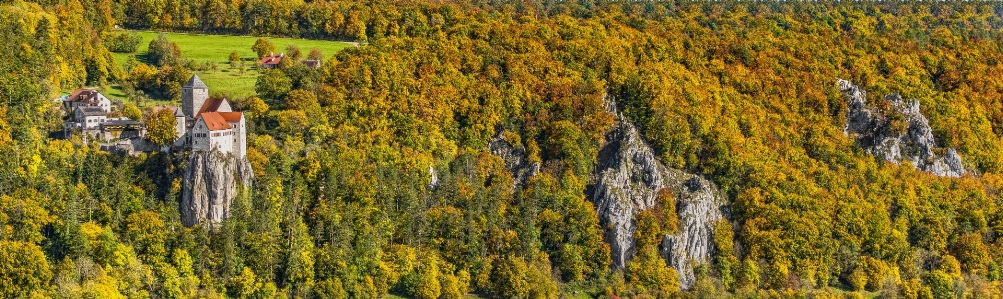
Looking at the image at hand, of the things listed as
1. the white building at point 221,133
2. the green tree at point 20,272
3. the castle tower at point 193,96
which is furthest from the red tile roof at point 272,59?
the green tree at point 20,272

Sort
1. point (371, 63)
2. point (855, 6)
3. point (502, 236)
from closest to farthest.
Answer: point (502, 236) → point (371, 63) → point (855, 6)

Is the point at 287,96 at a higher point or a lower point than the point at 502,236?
higher

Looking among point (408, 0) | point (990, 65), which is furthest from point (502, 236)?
point (990, 65)

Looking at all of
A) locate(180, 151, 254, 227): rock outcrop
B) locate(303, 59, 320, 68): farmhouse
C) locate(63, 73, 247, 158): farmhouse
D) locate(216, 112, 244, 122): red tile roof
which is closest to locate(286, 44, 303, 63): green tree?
locate(303, 59, 320, 68): farmhouse

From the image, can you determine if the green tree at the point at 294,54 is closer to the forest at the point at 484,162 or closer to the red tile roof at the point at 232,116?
the forest at the point at 484,162

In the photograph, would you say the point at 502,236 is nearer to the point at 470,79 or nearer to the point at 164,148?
the point at 470,79

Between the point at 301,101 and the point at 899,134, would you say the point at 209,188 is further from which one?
the point at 899,134

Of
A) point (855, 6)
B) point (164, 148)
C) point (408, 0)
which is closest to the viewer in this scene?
point (164, 148)

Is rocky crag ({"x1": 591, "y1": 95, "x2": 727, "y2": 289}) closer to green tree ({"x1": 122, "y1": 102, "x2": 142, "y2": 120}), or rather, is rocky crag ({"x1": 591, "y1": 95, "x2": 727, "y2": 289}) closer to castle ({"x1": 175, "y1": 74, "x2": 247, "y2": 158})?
castle ({"x1": 175, "y1": 74, "x2": 247, "y2": 158})
